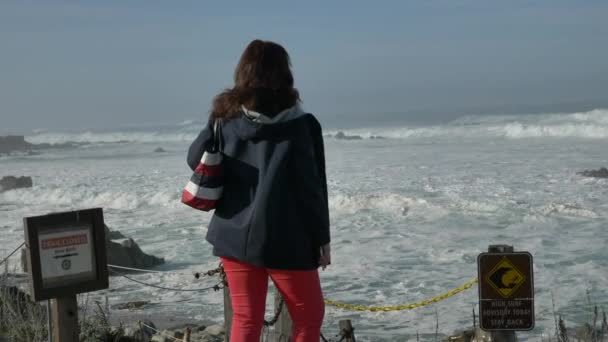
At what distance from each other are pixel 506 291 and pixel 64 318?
243cm

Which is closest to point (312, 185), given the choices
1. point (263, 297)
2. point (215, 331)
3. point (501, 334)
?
point (263, 297)

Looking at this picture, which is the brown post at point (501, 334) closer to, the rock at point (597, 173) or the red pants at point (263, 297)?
the red pants at point (263, 297)

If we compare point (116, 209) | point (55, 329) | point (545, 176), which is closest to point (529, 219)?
point (545, 176)

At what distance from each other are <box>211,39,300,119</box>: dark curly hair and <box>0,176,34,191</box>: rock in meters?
25.3

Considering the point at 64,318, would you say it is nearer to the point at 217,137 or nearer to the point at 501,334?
the point at 217,137

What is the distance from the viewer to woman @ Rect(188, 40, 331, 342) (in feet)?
11.3

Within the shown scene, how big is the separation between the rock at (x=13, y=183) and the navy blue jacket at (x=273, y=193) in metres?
25.3

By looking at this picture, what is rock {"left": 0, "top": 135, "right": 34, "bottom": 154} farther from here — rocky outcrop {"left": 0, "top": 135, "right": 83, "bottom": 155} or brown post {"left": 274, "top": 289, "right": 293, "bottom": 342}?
brown post {"left": 274, "top": 289, "right": 293, "bottom": 342}

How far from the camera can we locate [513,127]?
46531 mm

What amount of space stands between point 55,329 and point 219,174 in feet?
5.38

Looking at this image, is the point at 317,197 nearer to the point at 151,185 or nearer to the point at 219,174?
the point at 219,174

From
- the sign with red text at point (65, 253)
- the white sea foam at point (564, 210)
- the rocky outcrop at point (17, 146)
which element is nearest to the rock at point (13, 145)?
the rocky outcrop at point (17, 146)

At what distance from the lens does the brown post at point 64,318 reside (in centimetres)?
441

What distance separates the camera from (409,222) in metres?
17.2
